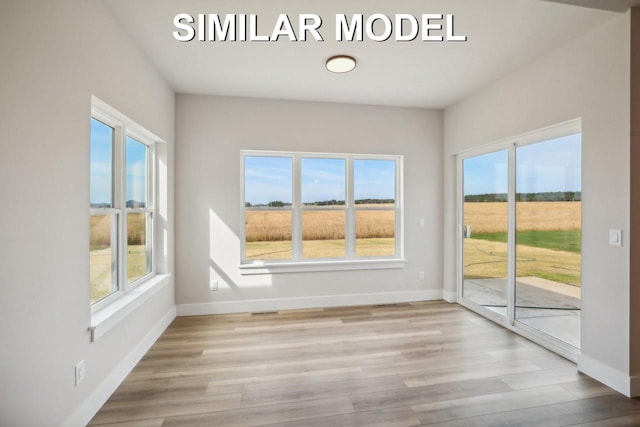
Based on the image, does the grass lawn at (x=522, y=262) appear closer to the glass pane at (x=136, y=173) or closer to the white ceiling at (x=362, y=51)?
the white ceiling at (x=362, y=51)

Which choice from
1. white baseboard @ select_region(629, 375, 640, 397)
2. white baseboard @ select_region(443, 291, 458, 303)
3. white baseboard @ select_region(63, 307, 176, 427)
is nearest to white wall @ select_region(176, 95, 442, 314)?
white baseboard @ select_region(443, 291, 458, 303)

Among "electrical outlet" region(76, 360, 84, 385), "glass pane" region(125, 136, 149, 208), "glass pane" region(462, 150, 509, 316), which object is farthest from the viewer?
"glass pane" region(462, 150, 509, 316)

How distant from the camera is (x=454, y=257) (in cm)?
441

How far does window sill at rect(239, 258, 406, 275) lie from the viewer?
4.04 m

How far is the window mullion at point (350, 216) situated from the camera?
4.36 metres

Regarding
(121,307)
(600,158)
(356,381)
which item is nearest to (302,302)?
(356,381)

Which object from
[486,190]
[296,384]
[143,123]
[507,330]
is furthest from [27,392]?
[486,190]

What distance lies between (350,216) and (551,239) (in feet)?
7.58

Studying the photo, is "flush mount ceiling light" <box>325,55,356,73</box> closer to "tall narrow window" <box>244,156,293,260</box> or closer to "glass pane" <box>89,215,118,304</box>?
"tall narrow window" <box>244,156,293,260</box>

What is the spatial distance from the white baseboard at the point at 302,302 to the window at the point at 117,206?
35.4 inches

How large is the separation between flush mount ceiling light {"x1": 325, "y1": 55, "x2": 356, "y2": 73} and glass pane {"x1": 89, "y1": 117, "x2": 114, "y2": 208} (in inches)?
81.0

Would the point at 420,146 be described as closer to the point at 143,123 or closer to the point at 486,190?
the point at 486,190

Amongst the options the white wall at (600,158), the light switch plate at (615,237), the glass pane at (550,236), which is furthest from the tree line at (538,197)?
the light switch plate at (615,237)

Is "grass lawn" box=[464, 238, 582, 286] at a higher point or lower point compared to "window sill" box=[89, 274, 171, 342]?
higher
